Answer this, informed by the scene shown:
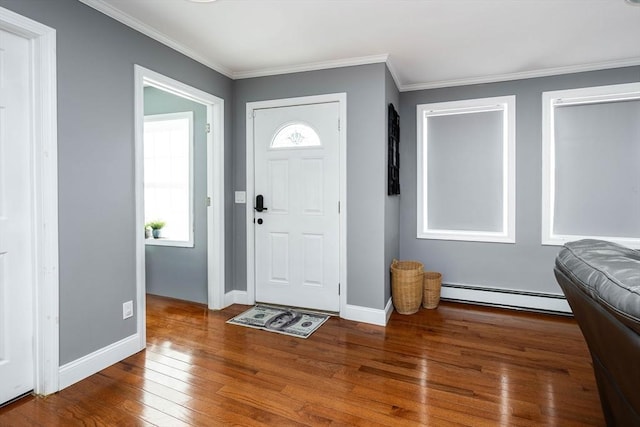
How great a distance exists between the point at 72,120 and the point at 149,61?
82 cm

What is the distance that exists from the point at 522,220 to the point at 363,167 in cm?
182

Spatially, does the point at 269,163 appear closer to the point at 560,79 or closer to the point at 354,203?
the point at 354,203

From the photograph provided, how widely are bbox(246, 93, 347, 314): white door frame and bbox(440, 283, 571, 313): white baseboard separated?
1.36 metres

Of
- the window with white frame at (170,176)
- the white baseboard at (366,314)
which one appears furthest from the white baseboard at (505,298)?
the window with white frame at (170,176)

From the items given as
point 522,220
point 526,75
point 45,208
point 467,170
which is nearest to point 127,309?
point 45,208

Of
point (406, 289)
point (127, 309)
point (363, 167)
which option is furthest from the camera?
point (406, 289)

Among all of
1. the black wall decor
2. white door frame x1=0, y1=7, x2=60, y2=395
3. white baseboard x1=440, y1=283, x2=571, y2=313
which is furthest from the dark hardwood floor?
the black wall decor

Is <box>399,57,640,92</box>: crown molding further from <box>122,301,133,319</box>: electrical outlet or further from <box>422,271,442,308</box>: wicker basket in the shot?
<box>122,301,133,319</box>: electrical outlet

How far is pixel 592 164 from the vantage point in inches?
135

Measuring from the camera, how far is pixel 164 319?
3273 mm

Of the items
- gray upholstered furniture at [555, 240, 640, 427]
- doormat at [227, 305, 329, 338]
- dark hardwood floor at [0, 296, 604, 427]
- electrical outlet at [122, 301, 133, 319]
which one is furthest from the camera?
doormat at [227, 305, 329, 338]

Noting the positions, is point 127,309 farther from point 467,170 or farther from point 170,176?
point 467,170

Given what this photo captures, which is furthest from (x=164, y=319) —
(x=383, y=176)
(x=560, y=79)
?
(x=560, y=79)

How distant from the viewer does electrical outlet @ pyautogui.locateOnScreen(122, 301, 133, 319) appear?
2477mm
